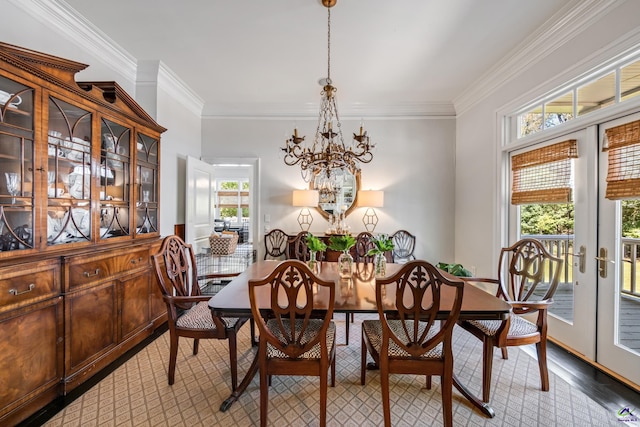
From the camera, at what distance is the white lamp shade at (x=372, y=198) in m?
4.04

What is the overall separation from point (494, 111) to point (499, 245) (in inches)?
65.4

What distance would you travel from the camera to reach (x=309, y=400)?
1797 millimetres

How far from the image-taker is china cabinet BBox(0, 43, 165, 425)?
1555mm

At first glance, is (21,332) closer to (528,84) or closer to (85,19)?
(85,19)

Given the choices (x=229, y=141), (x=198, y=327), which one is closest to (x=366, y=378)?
(x=198, y=327)

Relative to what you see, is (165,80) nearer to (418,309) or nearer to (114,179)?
(114,179)

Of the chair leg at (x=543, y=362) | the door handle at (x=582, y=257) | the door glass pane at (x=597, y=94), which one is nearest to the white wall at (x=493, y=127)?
the door glass pane at (x=597, y=94)

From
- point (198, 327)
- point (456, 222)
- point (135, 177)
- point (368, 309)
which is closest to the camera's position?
point (368, 309)

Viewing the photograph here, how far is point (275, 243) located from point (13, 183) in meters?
2.94

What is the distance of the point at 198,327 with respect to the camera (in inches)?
73.0

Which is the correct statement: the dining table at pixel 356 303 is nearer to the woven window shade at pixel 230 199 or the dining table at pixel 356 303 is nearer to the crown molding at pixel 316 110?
the crown molding at pixel 316 110

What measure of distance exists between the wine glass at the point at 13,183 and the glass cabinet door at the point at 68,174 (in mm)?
163

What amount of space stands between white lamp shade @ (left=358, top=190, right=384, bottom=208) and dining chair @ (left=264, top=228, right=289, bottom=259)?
135 cm

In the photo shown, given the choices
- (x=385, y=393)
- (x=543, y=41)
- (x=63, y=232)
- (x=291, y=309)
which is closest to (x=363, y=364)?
(x=385, y=393)
